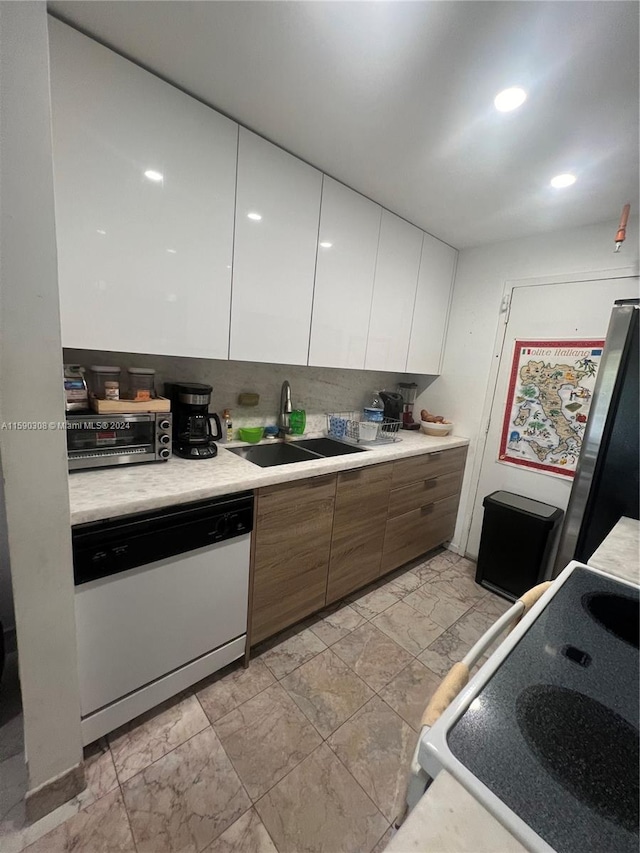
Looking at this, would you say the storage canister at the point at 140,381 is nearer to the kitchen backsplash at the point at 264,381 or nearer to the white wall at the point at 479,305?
the kitchen backsplash at the point at 264,381

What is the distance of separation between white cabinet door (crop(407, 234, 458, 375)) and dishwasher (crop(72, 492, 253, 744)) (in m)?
1.70

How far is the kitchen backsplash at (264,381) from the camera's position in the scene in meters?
1.65

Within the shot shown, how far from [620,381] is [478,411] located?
118 cm

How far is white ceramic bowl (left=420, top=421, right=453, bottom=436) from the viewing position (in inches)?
101

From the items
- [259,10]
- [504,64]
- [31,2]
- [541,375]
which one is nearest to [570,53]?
[504,64]

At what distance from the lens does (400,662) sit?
1654 mm

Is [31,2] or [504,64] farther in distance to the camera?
[504,64]

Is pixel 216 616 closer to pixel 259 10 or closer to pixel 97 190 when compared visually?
pixel 97 190

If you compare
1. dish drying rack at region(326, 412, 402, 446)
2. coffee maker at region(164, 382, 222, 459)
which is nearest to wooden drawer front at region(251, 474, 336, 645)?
coffee maker at region(164, 382, 222, 459)

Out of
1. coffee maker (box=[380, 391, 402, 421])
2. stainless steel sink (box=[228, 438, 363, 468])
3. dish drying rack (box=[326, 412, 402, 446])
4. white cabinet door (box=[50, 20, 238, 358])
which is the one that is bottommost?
stainless steel sink (box=[228, 438, 363, 468])

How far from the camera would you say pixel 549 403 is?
217cm

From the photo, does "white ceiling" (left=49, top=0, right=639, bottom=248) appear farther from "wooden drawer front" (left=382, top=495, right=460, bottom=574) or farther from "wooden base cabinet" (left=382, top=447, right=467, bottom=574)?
"wooden drawer front" (left=382, top=495, right=460, bottom=574)

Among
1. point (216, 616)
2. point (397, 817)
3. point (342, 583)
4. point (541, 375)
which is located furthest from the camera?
point (541, 375)

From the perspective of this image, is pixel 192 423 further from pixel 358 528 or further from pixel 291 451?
pixel 358 528
